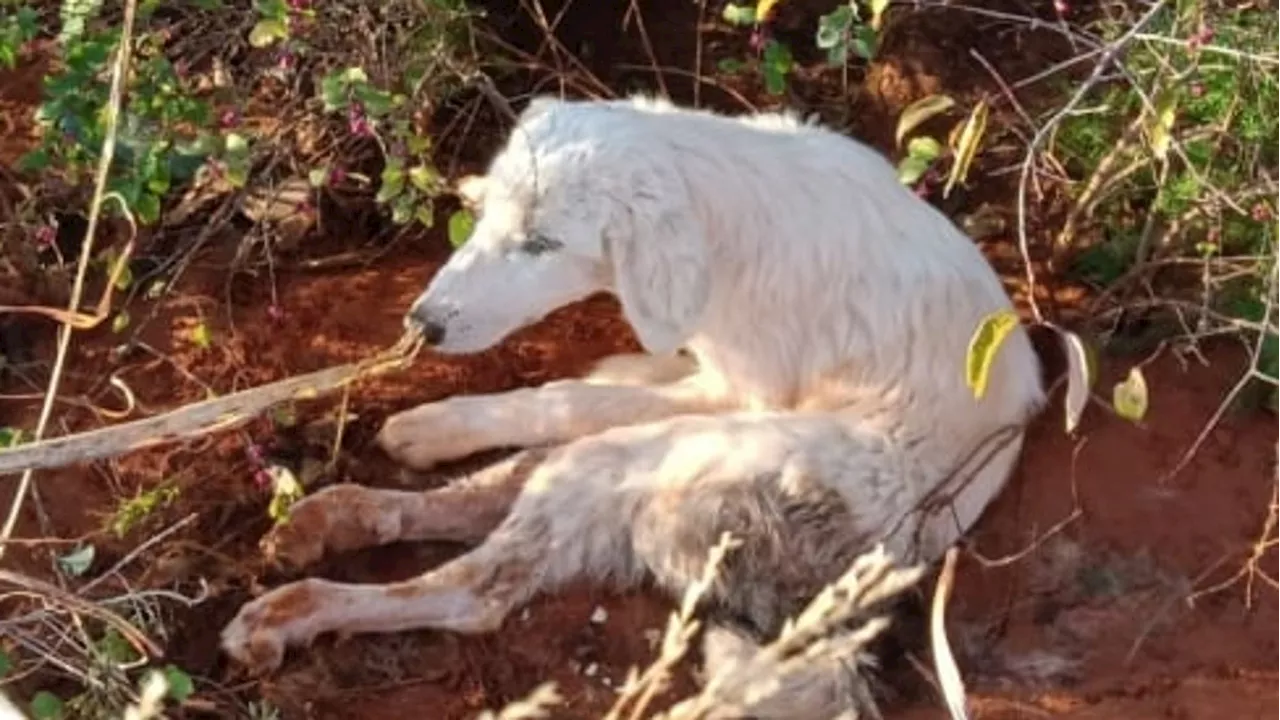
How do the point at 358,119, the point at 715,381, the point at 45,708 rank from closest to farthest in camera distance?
the point at 45,708, the point at 358,119, the point at 715,381

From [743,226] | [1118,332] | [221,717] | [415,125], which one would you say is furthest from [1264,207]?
[221,717]

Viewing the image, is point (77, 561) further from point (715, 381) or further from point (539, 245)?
point (715, 381)

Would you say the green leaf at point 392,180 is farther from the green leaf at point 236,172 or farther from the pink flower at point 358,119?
the green leaf at point 236,172

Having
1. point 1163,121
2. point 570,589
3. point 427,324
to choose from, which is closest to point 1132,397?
point 1163,121

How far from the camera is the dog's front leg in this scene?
4.83m

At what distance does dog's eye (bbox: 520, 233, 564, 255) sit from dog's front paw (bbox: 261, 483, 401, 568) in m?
0.64

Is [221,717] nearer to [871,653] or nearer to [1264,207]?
[871,653]

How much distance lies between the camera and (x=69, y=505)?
4.70 metres

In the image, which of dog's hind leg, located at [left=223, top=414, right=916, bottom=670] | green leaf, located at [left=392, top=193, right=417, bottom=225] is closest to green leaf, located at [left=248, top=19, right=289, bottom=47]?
green leaf, located at [left=392, top=193, right=417, bottom=225]

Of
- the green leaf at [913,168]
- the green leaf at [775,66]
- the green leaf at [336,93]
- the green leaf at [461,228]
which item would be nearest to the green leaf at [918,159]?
the green leaf at [913,168]

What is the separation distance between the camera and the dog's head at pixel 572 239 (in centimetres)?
436

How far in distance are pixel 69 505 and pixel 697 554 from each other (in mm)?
1335

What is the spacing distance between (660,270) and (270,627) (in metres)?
1.00

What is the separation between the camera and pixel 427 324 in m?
4.38
